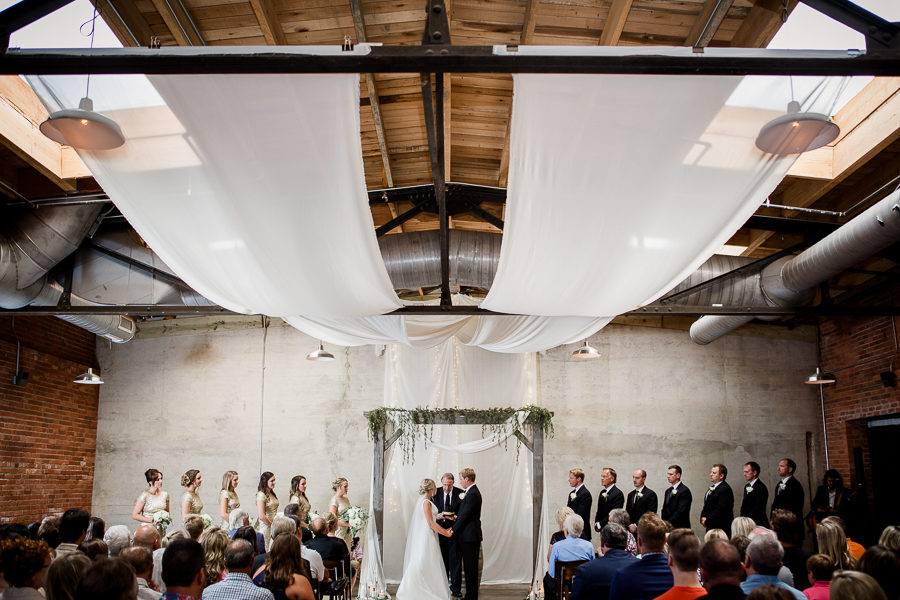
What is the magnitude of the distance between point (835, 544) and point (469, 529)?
16.6ft

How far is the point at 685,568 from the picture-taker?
3.18 meters

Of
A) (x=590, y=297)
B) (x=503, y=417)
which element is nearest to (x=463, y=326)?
(x=503, y=417)

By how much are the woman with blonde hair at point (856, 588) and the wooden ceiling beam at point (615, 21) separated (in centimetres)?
338

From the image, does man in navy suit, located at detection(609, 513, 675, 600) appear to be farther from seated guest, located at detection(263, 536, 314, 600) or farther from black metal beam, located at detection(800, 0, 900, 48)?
black metal beam, located at detection(800, 0, 900, 48)

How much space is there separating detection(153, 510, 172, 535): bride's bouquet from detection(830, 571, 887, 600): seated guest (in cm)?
706

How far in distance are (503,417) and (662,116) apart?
6.07 metres

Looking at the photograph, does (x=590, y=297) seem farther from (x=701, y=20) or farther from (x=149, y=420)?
(x=149, y=420)

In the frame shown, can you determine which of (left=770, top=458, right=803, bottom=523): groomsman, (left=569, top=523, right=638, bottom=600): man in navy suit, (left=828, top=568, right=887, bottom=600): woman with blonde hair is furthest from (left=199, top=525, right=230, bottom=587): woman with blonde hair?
(left=770, top=458, right=803, bottom=523): groomsman

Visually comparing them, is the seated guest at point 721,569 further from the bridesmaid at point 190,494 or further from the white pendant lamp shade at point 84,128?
the bridesmaid at point 190,494

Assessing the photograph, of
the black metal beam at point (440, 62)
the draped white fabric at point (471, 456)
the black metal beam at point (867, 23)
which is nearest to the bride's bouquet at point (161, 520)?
the draped white fabric at point (471, 456)

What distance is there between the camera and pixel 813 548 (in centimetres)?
1035

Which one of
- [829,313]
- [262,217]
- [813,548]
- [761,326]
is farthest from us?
[761,326]

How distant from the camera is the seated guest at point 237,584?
11.2ft

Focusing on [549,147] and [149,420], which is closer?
[549,147]
